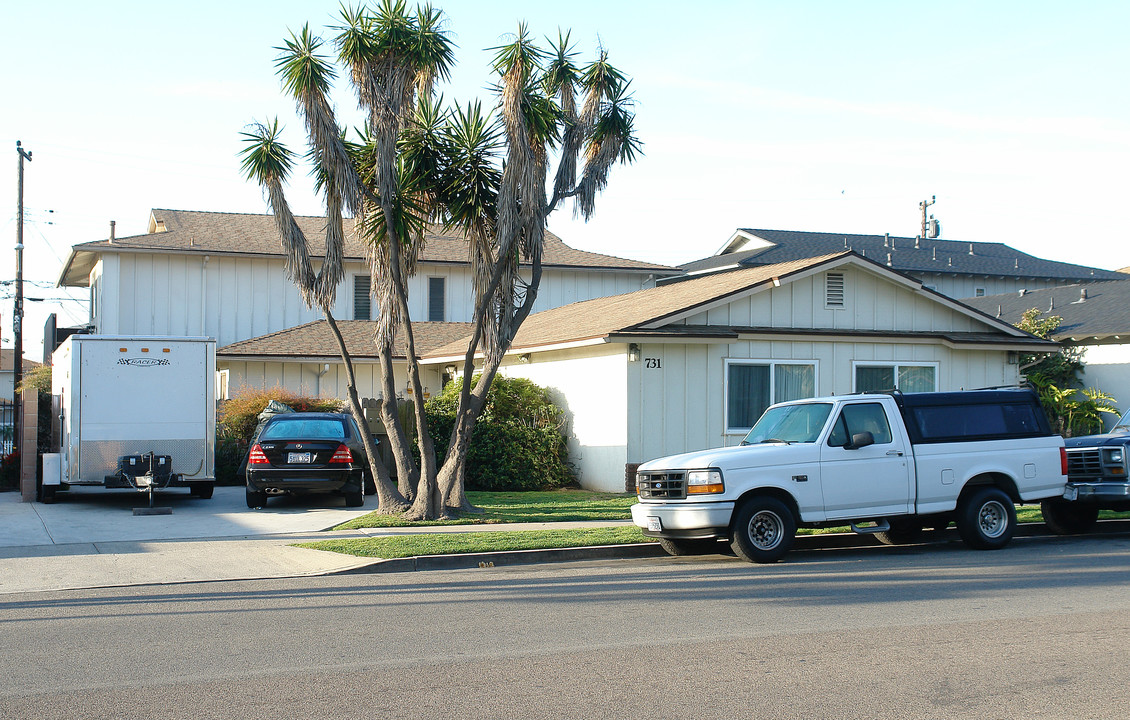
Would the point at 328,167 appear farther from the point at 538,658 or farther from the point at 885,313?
the point at 885,313

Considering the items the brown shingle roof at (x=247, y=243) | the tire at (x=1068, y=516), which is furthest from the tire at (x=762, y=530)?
the brown shingle roof at (x=247, y=243)

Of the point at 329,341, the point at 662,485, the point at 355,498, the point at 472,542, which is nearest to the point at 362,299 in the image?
the point at 329,341

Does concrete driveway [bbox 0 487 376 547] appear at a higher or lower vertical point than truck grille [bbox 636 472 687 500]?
lower

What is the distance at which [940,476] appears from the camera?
12.2 metres

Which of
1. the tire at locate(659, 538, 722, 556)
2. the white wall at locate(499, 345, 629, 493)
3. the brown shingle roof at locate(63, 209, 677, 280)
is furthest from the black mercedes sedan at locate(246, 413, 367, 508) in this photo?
the brown shingle roof at locate(63, 209, 677, 280)

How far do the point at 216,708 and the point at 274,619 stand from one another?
9.05ft

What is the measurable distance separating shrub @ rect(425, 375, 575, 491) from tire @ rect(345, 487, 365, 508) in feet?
10.2

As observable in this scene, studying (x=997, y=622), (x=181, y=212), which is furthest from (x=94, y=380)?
(x=181, y=212)

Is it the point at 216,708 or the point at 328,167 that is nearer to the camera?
the point at 216,708

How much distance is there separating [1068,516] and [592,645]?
931 cm

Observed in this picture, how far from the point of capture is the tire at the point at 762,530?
37.3 ft

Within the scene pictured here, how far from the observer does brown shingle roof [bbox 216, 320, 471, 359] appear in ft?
90.4

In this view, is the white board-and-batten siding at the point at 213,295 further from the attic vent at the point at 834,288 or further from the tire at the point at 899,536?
the tire at the point at 899,536

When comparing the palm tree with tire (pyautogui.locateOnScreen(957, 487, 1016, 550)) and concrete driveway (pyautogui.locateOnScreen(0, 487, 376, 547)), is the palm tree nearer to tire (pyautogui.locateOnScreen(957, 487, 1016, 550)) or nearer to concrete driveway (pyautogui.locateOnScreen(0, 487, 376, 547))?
concrete driveway (pyautogui.locateOnScreen(0, 487, 376, 547))
